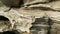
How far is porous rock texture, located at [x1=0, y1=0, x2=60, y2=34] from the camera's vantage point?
113cm

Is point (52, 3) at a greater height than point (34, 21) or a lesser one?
greater

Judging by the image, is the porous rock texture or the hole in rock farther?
the hole in rock

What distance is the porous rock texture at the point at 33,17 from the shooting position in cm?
113

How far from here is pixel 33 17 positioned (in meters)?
1.13

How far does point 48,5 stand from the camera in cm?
120

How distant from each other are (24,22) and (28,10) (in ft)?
0.46

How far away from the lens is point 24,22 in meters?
1.14

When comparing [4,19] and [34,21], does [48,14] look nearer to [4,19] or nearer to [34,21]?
[34,21]

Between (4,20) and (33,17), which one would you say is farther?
(4,20)

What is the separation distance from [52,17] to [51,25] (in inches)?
2.7

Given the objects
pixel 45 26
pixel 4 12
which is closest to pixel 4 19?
pixel 4 12

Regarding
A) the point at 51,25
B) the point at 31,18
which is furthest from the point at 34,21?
the point at 51,25

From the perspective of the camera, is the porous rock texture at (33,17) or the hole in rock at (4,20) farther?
the hole in rock at (4,20)

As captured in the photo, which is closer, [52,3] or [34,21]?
[34,21]
